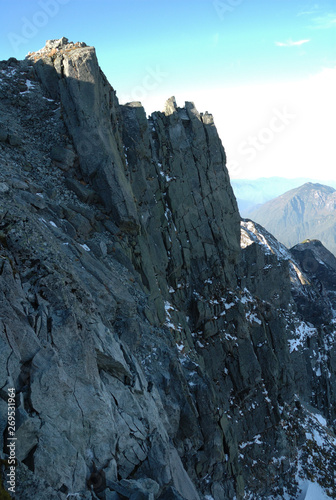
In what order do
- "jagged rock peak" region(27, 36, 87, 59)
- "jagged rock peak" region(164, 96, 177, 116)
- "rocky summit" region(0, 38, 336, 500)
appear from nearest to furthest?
"rocky summit" region(0, 38, 336, 500) → "jagged rock peak" region(27, 36, 87, 59) → "jagged rock peak" region(164, 96, 177, 116)

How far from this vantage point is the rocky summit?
1243 centimetres

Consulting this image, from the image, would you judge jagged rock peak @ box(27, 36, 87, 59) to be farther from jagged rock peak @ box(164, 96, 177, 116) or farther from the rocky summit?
jagged rock peak @ box(164, 96, 177, 116)

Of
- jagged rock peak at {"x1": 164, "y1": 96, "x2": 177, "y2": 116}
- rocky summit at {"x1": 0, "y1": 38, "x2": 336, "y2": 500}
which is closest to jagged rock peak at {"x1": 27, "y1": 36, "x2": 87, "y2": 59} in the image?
rocky summit at {"x1": 0, "y1": 38, "x2": 336, "y2": 500}

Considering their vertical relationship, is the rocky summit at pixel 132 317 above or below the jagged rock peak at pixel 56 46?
below

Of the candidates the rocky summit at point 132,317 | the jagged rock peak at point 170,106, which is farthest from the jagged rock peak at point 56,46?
the jagged rock peak at point 170,106

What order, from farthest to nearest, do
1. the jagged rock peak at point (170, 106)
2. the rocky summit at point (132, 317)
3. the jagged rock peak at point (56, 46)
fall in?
the jagged rock peak at point (170, 106) < the jagged rock peak at point (56, 46) < the rocky summit at point (132, 317)

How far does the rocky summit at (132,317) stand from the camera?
12.4m

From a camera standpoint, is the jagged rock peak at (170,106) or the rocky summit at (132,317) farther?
the jagged rock peak at (170,106)

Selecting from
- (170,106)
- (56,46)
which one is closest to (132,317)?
(56,46)

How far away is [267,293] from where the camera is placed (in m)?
61.5

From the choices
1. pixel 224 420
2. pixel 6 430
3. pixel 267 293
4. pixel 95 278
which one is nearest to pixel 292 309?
pixel 267 293

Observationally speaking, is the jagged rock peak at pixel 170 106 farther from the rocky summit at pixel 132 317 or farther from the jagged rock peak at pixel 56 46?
the jagged rock peak at pixel 56 46

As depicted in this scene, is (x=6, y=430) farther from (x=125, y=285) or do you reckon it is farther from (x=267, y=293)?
(x=267, y=293)

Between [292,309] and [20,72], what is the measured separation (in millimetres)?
61504
